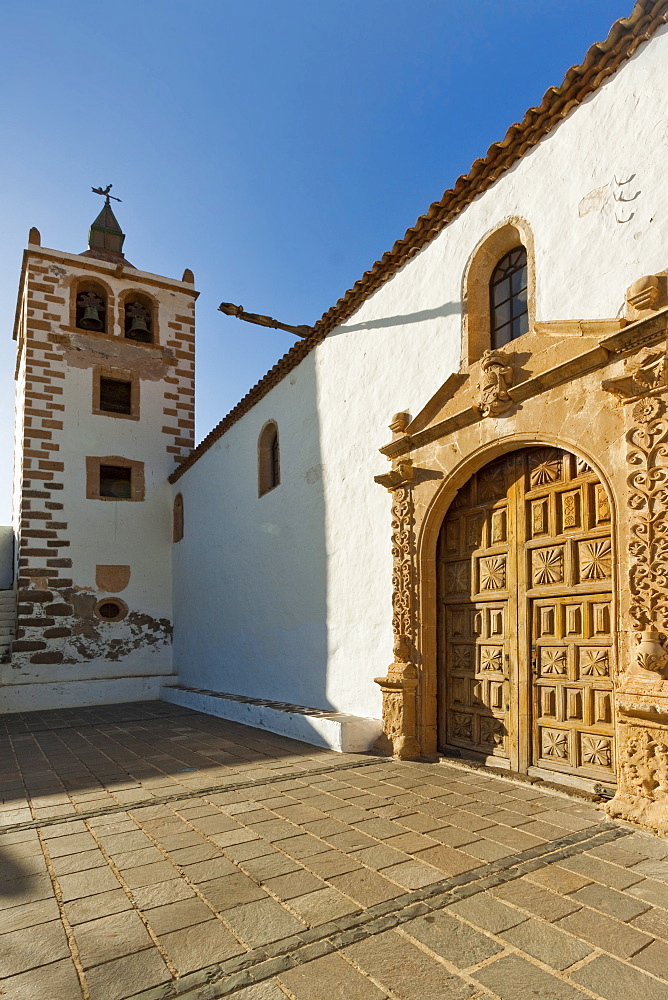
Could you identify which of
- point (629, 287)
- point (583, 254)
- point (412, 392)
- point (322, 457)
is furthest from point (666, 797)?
point (322, 457)

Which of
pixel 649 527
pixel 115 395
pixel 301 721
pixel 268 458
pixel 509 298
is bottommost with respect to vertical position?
pixel 301 721

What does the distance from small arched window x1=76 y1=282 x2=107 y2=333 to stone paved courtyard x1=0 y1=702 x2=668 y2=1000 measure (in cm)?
952

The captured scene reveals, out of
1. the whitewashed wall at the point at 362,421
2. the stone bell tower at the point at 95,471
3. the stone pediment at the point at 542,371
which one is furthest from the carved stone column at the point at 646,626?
the stone bell tower at the point at 95,471

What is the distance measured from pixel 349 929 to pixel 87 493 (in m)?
10.7

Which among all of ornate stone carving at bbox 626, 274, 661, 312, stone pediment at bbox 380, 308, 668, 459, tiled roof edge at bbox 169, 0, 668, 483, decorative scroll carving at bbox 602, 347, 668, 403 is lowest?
decorative scroll carving at bbox 602, 347, 668, 403

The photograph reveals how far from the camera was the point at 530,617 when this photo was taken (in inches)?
185

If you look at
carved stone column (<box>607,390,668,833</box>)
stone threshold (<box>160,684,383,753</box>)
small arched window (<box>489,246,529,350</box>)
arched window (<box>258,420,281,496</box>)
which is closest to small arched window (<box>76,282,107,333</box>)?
arched window (<box>258,420,281,496</box>)

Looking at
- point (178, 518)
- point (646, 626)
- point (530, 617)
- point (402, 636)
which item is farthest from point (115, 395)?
point (646, 626)

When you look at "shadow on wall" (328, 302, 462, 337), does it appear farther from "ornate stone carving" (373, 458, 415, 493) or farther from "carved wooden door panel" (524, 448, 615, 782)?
"carved wooden door panel" (524, 448, 615, 782)

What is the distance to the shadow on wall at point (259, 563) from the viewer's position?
7.53 metres

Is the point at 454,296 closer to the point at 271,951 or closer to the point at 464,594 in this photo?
the point at 464,594

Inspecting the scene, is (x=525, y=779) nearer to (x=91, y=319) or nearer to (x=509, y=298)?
(x=509, y=298)

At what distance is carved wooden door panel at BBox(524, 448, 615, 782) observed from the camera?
416cm

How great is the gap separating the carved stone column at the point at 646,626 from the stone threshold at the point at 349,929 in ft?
0.99
